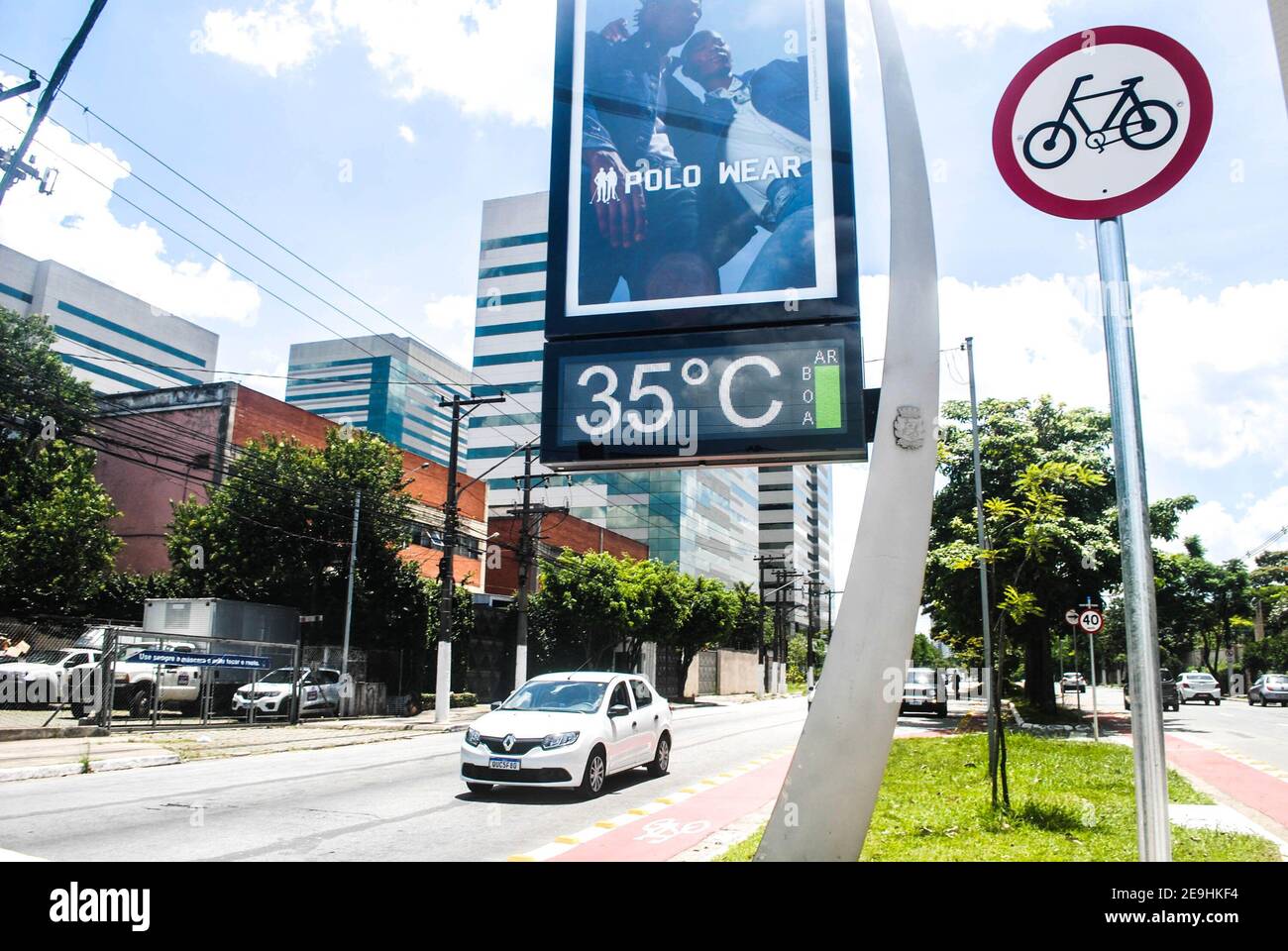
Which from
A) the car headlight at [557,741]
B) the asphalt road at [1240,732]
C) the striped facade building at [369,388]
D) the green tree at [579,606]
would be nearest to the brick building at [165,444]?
the green tree at [579,606]

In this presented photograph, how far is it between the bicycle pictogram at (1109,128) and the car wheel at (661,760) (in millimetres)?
11068

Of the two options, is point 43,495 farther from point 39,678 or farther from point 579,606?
point 579,606

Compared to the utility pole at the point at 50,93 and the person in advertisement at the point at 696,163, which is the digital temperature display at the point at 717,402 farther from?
the utility pole at the point at 50,93

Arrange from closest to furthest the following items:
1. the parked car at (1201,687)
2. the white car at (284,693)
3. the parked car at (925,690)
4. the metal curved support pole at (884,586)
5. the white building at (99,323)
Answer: the metal curved support pole at (884,586), the white car at (284,693), the parked car at (925,690), the parked car at (1201,687), the white building at (99,323)

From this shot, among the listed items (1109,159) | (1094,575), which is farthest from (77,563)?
(1109,159)

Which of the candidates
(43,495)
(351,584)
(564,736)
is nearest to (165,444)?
(43,495)

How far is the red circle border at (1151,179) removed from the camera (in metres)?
3.26

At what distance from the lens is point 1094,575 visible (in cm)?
2275

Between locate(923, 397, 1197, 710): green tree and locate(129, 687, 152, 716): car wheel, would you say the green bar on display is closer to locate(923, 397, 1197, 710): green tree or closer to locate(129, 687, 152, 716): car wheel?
locate(923, 397, 1197, 710): green tree

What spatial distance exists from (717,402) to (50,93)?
1101cm

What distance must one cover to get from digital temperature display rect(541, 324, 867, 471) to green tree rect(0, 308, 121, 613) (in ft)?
87.0

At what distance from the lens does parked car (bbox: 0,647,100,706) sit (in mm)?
18734
